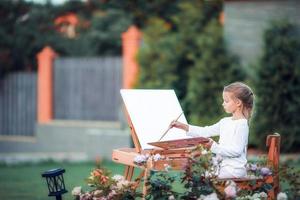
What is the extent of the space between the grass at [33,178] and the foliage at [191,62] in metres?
2.64

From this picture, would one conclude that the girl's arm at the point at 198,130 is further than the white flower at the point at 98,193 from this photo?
Yes

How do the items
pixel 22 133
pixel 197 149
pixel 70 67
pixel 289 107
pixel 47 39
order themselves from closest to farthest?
pixel 197 149 → pixel 289 107 → pixel 70 67 → pixel 22 133 → pixel 47 39

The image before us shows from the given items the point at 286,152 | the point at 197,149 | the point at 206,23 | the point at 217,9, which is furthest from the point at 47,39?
the point at 197,149

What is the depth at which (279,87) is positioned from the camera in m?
12.9

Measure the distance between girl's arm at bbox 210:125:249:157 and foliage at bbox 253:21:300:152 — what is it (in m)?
7.40

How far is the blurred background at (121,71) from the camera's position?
42.4 feet

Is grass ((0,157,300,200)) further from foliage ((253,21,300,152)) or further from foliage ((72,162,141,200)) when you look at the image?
foliage ((72,162,141,200))

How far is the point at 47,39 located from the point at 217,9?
4.87 metres

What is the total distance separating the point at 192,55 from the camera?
46.5ft

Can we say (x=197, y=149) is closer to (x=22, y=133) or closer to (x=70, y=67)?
(x=70, y=67)

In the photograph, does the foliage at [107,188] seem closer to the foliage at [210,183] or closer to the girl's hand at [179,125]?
the foliage at [210,183]

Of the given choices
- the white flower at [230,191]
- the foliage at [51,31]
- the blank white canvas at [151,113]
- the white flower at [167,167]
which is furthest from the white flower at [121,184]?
the foliage at [51,31]

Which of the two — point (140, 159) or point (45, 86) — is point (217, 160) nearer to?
point (140, 159)

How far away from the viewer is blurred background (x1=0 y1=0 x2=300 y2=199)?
12930mm
